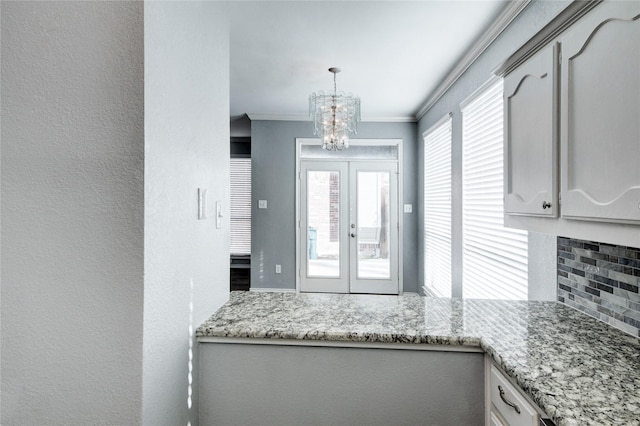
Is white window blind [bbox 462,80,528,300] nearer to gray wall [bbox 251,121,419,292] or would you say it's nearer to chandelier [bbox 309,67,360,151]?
chandelier [bbox 309,67,360,151]

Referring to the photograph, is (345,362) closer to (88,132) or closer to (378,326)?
(378,326)

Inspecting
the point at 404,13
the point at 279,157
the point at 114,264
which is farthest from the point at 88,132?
the point at 279,157

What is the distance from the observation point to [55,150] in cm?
105

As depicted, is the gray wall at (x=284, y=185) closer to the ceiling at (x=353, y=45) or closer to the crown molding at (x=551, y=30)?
the ceiling at (x=353, y=45)

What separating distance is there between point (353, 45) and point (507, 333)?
2356 mm

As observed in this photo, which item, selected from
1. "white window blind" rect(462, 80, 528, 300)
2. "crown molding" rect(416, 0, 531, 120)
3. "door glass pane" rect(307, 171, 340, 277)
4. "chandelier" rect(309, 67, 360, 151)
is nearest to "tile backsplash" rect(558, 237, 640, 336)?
"white window blind" rect(462, 80, 528, 300)

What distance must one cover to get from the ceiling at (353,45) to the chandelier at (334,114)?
28 cm

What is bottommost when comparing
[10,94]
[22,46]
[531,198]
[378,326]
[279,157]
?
[378,326]

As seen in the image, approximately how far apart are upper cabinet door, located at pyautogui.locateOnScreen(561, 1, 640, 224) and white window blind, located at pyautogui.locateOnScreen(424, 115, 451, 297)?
2544mm

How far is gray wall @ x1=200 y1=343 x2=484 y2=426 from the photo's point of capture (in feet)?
4.35

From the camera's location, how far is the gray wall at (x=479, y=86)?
6.46 ft

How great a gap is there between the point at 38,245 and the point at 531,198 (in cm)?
170

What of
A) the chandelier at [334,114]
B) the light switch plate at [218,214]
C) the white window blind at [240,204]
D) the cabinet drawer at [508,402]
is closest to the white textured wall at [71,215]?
the light switch plate at [218,214]

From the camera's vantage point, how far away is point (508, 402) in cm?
112
